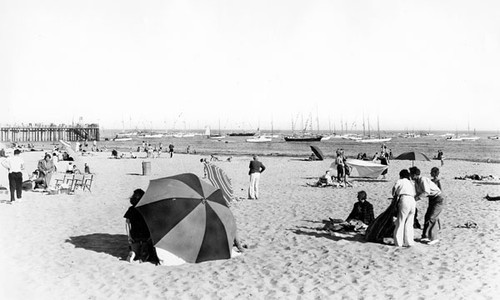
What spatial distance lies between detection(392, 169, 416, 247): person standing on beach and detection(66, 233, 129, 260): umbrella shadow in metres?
5.41

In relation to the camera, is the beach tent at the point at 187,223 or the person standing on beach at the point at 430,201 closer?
the beach tent at the point at 187,223

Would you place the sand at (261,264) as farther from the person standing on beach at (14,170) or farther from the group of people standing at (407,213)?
the person standing on beach at (14,170)

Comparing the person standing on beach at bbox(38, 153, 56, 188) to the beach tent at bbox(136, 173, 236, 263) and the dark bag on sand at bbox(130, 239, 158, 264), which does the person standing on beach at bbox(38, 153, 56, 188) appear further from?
the beach tent at bbox(136, 173, 236, 263)

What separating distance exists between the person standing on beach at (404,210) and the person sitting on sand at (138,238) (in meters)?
4.81

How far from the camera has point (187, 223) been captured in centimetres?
Result: 730

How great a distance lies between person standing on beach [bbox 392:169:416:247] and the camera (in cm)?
834

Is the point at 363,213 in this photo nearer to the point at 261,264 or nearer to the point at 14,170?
the point at 261,264

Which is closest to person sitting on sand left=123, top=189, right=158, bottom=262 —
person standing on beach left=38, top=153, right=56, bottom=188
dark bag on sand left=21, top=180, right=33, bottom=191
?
person standing on beach left=38, top=153, right=56, bottom=188

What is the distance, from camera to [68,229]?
10.0 m

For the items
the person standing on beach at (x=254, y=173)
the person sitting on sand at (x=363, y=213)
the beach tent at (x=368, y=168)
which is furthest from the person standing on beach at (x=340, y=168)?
the person sitting on sand at (x=363, y=213)

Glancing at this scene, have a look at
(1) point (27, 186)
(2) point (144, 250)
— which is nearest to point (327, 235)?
(2) point (144, 250)

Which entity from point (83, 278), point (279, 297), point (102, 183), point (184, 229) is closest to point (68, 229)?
point (83, 278)

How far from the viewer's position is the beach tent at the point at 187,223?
7.32 metres

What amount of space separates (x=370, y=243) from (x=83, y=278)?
557cm
